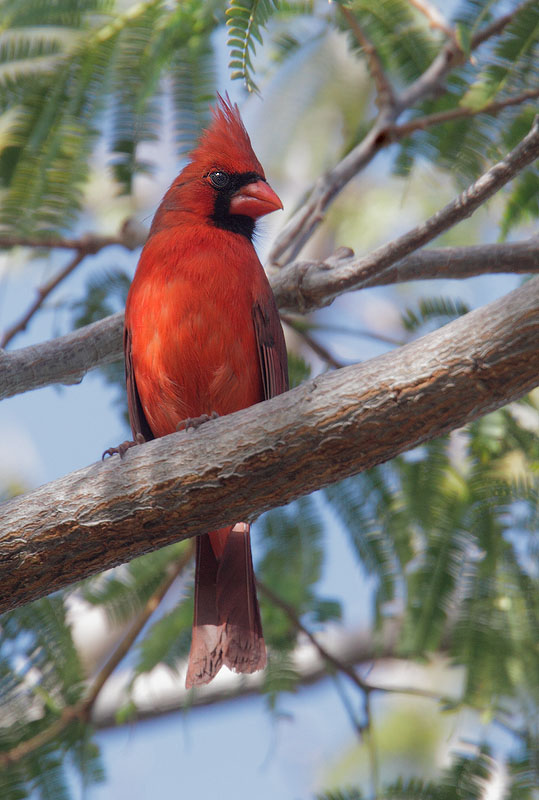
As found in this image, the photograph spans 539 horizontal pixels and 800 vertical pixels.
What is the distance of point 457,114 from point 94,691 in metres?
2.54

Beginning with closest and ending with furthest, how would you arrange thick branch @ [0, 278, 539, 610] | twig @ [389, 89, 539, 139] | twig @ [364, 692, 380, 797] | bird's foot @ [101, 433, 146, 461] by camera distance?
thick branch @ [0, 278, 539, 610] → bird's foot @ [101, 433, 146, 461] → twig @ [364, 692, 380, 797] → twig @ [389, 89, 539, 139]

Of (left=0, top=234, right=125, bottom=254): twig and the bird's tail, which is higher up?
(left=0, top=234, right=125, bottom=254): twig

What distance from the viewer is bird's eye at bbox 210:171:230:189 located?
141 inches

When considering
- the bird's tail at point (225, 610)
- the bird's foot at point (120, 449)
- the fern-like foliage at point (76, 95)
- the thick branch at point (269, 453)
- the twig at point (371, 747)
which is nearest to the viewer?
the thick branch at point (269, 453)

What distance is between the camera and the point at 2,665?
333 cm

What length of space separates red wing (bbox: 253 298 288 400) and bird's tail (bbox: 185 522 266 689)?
1.66ft

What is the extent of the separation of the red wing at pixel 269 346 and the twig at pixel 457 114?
1.01 meters

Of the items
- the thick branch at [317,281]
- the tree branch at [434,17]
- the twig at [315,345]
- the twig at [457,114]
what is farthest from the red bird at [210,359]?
the tree branch at [434,17]

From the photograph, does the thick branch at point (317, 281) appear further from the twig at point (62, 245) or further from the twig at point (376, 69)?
the twig at point (376, 69)

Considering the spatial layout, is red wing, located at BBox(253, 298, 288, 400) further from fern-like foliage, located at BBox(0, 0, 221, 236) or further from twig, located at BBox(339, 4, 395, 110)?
twig, located at BBox(339, 4, 395, 110)

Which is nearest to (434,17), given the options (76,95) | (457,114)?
(457,114)

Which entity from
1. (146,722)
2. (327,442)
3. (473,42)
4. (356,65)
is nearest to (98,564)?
(327,442)

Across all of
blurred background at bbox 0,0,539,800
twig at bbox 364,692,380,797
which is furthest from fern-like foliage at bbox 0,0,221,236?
twig at bbox 364,692,380,797

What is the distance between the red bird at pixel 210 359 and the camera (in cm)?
307
